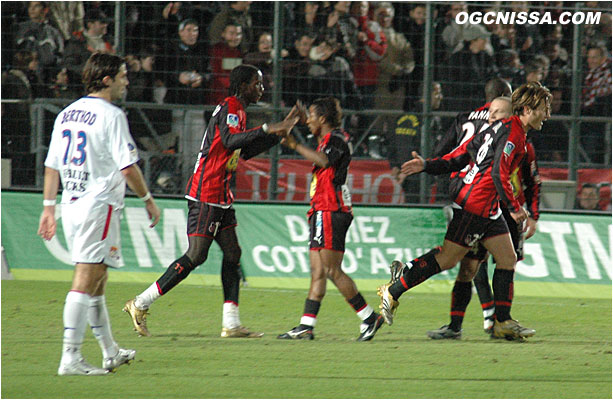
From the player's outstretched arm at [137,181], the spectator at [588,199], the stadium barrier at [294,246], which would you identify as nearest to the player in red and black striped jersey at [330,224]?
the player's outstretched arm at [137,181]

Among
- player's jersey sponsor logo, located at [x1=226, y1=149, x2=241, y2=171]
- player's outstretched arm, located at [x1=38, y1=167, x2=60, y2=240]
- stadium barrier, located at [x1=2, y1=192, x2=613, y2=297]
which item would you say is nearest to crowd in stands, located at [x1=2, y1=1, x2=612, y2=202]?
stadium barrier, located at [x1=2, y1=192, x2=613, y2=297]

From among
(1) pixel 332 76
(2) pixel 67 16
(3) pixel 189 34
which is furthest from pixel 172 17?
(1) pixel 332 76

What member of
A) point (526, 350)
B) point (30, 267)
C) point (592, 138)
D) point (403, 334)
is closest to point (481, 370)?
point (526, 350)

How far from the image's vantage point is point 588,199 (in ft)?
42.3

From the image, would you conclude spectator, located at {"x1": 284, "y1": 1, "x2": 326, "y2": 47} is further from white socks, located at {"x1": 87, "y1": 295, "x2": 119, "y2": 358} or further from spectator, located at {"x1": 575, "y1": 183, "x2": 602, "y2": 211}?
white socks, located at {"x1": 87, "y1": 295, "x2": 119, "y2": 358}

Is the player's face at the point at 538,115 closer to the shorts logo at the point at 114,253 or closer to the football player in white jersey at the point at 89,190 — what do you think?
the football player in white jersey at the point at 89,190

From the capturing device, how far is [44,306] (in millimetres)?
9320

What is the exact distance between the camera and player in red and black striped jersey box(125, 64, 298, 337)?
771 cm

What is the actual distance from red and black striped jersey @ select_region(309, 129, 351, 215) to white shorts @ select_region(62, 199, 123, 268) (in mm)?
2292

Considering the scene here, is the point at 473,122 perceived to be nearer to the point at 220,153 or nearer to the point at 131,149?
the point at 220,153

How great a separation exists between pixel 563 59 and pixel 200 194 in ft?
24.8

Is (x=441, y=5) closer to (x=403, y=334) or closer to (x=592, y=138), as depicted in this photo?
(x=592, y=138)

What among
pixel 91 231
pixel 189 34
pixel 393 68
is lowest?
pixel 91 231

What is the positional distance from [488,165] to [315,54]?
19.7 ft
